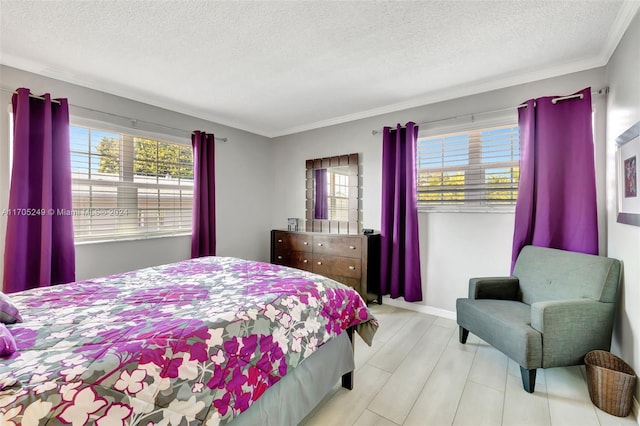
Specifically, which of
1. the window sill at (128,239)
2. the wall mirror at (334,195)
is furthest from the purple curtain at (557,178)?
the window sill at (128,239)

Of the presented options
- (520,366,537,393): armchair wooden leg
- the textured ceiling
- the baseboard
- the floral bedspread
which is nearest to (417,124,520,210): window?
the textured ceiling

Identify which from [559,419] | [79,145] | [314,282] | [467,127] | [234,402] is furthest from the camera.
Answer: [467,127]

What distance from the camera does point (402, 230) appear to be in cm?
335

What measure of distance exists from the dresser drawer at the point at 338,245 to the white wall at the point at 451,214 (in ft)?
1.35

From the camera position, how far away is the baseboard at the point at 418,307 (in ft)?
10.5

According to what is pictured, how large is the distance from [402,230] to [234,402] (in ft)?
8.62

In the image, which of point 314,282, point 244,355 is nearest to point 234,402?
point 244,355

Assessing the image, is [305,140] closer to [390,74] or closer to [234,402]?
[390,74]

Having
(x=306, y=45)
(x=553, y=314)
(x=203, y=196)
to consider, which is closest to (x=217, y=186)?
(x=203, y=196)

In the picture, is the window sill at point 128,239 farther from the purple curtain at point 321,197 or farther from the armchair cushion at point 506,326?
the armchair cushion at point 506,326

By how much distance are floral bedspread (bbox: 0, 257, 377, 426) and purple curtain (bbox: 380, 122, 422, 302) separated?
146 centimetres

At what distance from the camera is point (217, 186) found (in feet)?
12.9

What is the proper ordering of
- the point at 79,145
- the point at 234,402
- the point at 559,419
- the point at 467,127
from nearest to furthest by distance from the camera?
1. the point at 234,402
2. the point at 559,419
3. the point at 79,145
4. the point at 467,127

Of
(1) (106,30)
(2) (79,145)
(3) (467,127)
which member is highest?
(1) (106,30)
